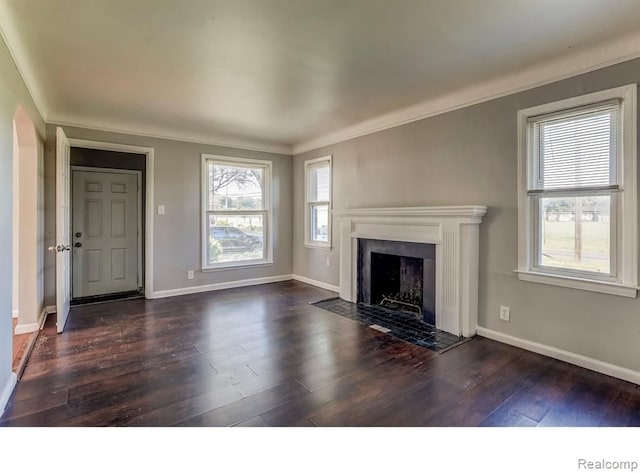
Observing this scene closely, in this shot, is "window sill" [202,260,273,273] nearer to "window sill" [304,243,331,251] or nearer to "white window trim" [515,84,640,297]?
"window sill" [304,243,331,251]

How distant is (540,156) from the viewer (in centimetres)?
289

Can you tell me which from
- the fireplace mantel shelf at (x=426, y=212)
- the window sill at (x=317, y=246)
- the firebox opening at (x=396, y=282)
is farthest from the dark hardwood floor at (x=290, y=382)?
the window sill at (x=317, y=246)

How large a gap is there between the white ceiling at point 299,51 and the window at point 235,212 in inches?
56.8

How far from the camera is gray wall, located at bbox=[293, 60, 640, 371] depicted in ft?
8.24

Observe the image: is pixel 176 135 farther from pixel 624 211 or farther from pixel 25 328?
pixel 624 211

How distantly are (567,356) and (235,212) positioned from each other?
4.56 m

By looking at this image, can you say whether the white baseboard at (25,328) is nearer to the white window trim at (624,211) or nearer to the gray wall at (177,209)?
the gray wall at (177,209)

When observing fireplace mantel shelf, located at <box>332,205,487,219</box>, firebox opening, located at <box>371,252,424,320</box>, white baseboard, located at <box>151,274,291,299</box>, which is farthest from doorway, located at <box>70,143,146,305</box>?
firebox opening, located at <box>371,252,424,320</box>

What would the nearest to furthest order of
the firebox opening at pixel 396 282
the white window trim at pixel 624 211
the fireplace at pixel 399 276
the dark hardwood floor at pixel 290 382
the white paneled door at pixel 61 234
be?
the dark hardwood floor at pixel 290 382
the white window trim at pixel 624 211
the white paneled door at pixel 61 234
the fireplace at pixel 399 276
the firebox opening at pixel 396 282

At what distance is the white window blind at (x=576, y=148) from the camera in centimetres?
250

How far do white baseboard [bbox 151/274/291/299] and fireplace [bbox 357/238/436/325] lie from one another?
194 cm

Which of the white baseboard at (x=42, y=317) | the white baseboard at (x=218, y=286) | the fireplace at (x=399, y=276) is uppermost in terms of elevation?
the fireplace at (x=399, y=276)

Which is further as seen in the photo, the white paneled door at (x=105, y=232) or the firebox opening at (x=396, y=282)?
the white paneled door at (x=105, y=232)
